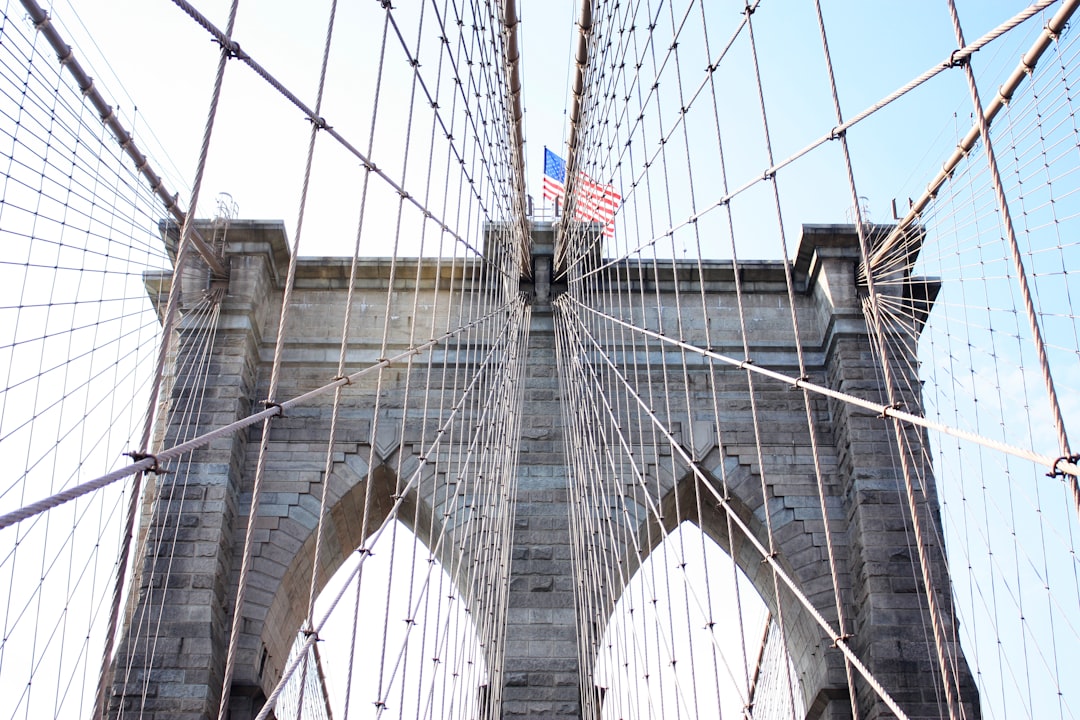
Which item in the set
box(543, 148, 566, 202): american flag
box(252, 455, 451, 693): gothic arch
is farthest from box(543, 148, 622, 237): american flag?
box(252, 455, 451, 693): gothic arch

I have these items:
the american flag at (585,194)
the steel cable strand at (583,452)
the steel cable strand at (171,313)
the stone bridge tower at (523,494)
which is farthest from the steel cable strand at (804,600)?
the steel cable strand at (171,313)

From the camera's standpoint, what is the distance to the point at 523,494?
10117 millimetres

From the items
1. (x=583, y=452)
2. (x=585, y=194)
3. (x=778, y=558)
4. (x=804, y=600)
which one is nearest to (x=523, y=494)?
(x=583, y=452)

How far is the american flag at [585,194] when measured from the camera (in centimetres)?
1118

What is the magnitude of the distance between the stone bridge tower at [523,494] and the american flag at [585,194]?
60cm

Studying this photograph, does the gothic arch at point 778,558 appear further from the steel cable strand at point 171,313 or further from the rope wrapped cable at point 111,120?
the steel cable strand at point 171,313

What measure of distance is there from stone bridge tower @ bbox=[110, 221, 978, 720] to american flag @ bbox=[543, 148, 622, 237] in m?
0.60

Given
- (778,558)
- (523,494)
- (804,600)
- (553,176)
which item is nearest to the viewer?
(804,600)

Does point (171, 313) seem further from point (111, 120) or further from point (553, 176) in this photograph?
point (553, 176)

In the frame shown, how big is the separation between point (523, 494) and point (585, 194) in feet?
12.2

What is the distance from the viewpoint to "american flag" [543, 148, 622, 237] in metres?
11.2

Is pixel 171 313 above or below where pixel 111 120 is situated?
below

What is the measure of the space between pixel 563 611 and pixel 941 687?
2777 mm

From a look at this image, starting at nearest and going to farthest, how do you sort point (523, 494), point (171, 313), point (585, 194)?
1. point (171, 313)
2. point (523, 494)
3. point (585, 194)
